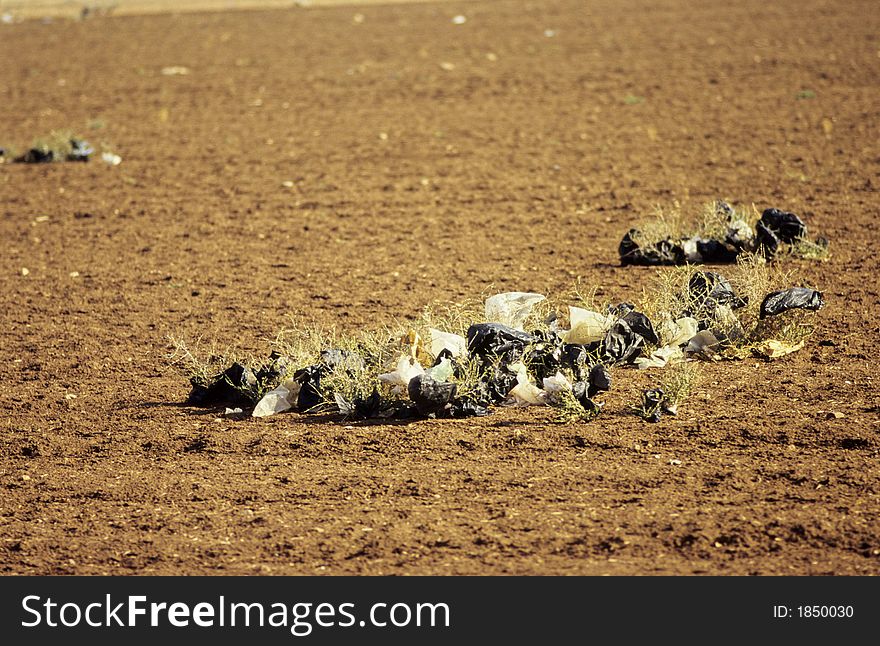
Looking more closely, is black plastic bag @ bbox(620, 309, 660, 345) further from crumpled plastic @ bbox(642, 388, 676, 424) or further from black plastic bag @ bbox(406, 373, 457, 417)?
black plastic bag @ bbox(406, 373, 457, 417)

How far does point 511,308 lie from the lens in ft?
21.1

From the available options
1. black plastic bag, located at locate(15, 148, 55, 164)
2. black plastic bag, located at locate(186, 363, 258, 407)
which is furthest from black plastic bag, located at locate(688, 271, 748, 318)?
black plastic bag, located at locate(15, 148, 55, 164)

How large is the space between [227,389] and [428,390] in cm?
129

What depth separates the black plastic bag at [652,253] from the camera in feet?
28.0

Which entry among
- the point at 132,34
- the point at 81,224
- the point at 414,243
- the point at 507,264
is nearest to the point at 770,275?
the point at 507,264

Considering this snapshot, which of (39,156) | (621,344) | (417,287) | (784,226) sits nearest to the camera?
(621,344)

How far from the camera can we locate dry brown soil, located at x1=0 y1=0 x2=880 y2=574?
15.4 ft

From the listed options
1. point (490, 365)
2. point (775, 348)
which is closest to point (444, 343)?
point (490, 365)

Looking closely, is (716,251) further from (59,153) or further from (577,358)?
(59,153)

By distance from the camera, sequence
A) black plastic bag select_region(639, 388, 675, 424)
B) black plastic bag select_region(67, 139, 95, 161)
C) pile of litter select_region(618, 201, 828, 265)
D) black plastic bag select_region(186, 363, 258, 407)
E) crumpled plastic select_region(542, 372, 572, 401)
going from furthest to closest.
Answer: black plastic bag select_region(67, 139, 95, 161), pile of litter select_region(618, 201, 828, 265), black plastic bag select_region(186, 363, 258, 407), crumpled plastic select_region(542, 372, 572, 401), black plastic bag select_region(639, 388, 675, 424)

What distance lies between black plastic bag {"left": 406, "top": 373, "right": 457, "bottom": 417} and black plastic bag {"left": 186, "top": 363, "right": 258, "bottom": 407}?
1.01 metres

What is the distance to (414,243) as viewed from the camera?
9.66m

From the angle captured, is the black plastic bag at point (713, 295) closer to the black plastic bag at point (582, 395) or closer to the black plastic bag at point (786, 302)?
the black plastic bag at point (786, 302)

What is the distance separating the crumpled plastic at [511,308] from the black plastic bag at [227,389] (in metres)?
1.41
